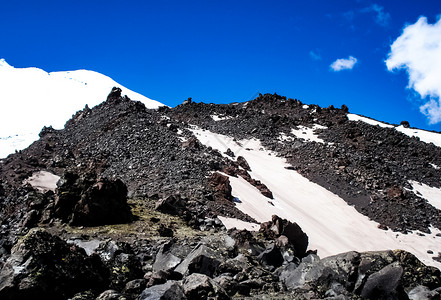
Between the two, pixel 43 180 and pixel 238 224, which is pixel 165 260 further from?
pixel 43 180

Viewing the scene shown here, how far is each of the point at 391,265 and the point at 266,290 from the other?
2914 mm

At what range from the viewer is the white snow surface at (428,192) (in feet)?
87.0

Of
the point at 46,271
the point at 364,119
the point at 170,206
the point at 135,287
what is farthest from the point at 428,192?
the point at 46,271

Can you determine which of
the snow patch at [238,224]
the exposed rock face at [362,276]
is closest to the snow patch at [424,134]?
the snow patch at [238,224]

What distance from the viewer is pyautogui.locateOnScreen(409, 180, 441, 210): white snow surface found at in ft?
87.0

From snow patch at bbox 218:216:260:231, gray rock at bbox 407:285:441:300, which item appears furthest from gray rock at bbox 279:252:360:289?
snow patch at bbox 218:216:260:231

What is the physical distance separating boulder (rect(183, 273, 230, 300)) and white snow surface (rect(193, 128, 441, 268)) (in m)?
9.44

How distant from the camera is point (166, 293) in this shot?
5.31m

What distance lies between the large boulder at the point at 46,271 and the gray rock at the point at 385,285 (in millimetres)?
5598

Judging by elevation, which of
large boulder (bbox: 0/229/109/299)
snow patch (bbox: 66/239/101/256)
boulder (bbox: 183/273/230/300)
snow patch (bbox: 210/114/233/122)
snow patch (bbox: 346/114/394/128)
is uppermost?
snow patch (bbox: 346/114/394/128)

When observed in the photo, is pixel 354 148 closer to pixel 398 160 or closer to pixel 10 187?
pixel 398 160

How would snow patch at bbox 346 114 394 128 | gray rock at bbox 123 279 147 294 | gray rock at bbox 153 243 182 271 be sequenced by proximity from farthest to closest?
snow patch at bbox 346 114 394 128 → gray rock at bbox 153 243 182 271 → gray rock at bbox 123 279 147 294

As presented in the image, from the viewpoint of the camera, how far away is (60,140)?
1455 inches

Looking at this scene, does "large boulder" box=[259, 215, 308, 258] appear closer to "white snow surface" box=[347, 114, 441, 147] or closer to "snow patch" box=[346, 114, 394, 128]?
"white snow surface" box=[347, 114, 441, 147]
